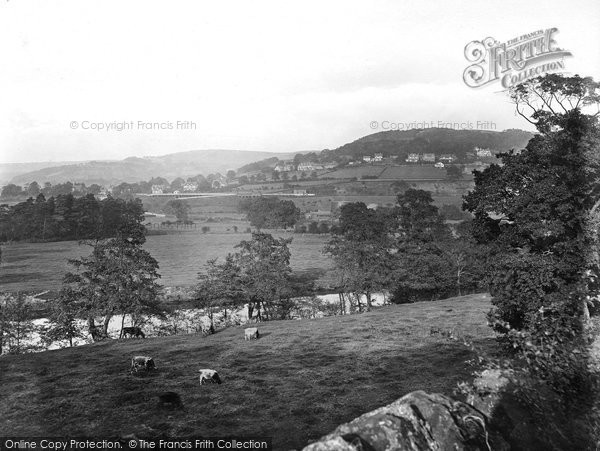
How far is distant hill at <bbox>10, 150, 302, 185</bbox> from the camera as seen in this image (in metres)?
135

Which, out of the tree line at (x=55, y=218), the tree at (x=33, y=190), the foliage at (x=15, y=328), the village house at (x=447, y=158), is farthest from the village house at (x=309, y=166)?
the foliage at (x=15, y=328)

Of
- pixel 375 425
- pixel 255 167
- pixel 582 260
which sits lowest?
pixel 375 425

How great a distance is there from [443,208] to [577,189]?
6570cm

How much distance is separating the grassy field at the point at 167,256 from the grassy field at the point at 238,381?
3035cm

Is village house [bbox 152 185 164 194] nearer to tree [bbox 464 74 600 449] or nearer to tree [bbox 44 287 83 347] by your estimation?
tree [bbox 44 287 83 347]

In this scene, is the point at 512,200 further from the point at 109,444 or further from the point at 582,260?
the point at 109,444

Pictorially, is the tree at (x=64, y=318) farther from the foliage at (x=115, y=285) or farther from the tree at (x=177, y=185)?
the tree at (x=177, y=185)

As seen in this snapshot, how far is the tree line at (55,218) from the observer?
228ft

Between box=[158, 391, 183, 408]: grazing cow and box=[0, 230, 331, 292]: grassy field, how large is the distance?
42773 mm

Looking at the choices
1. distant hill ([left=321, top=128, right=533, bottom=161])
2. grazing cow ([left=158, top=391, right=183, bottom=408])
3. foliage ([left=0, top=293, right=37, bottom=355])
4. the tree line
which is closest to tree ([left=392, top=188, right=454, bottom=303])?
grazing cow ([left=158, top=391, right=183, bottom=408])

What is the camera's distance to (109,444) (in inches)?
445

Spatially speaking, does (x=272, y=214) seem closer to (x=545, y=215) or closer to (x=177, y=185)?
(x=177, y=185)

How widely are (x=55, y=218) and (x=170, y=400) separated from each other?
7129cm

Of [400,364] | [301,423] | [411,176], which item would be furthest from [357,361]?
[411,176]
